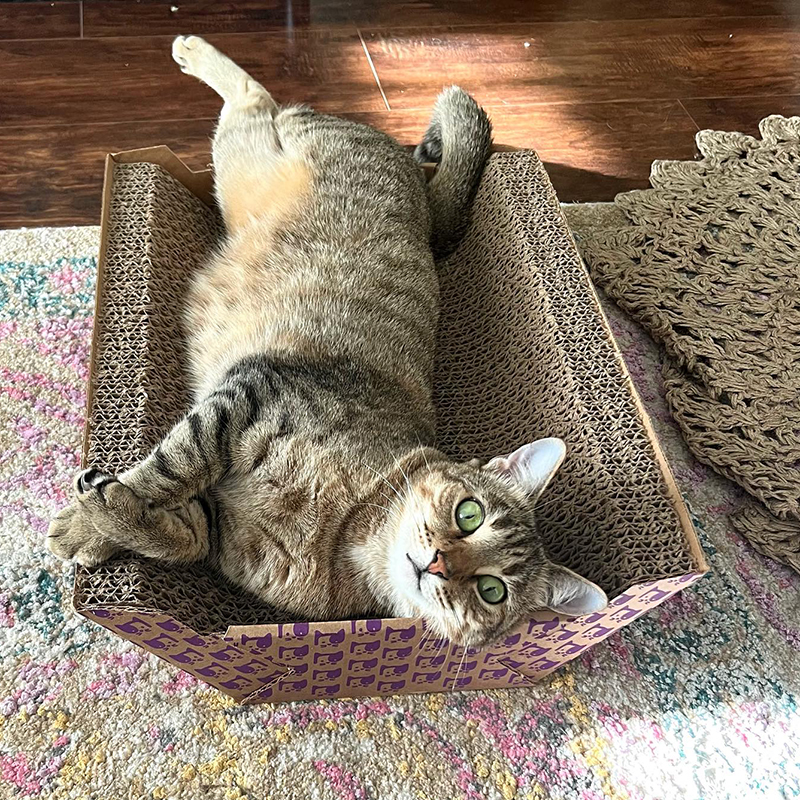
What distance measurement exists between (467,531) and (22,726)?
790mm

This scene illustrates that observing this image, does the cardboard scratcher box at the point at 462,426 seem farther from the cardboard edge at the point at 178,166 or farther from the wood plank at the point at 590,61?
the wood plank at the point at 590,61

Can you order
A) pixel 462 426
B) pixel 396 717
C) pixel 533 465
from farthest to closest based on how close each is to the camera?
pixel 462 426 < pixel 396 717 < pixel 533 465

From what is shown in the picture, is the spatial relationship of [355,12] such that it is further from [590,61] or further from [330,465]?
[330,465]

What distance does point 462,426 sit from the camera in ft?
5.44

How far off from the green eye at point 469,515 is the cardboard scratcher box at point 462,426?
0.53 feet

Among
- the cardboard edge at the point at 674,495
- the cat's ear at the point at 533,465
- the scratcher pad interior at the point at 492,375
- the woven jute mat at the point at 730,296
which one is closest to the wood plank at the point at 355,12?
the woven jute mat at the point at 730,296

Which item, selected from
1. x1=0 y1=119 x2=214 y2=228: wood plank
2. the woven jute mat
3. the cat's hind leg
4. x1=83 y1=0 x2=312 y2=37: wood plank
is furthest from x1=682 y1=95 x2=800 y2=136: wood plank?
x1=0 y1=119 x2=214 y2=228: wood plank

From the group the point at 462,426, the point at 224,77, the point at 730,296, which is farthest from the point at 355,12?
the point at 462,426

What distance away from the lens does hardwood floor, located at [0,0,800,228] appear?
217 cm

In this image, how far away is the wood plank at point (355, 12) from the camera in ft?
8.20

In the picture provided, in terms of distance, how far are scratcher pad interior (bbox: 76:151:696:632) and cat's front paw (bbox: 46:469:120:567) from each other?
0.8 inches

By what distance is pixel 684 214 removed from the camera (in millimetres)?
2094

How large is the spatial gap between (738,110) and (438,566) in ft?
7.34

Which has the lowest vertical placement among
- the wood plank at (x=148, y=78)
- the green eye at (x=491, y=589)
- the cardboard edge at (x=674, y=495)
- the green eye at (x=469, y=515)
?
the green eye at (x=491, y=589)
